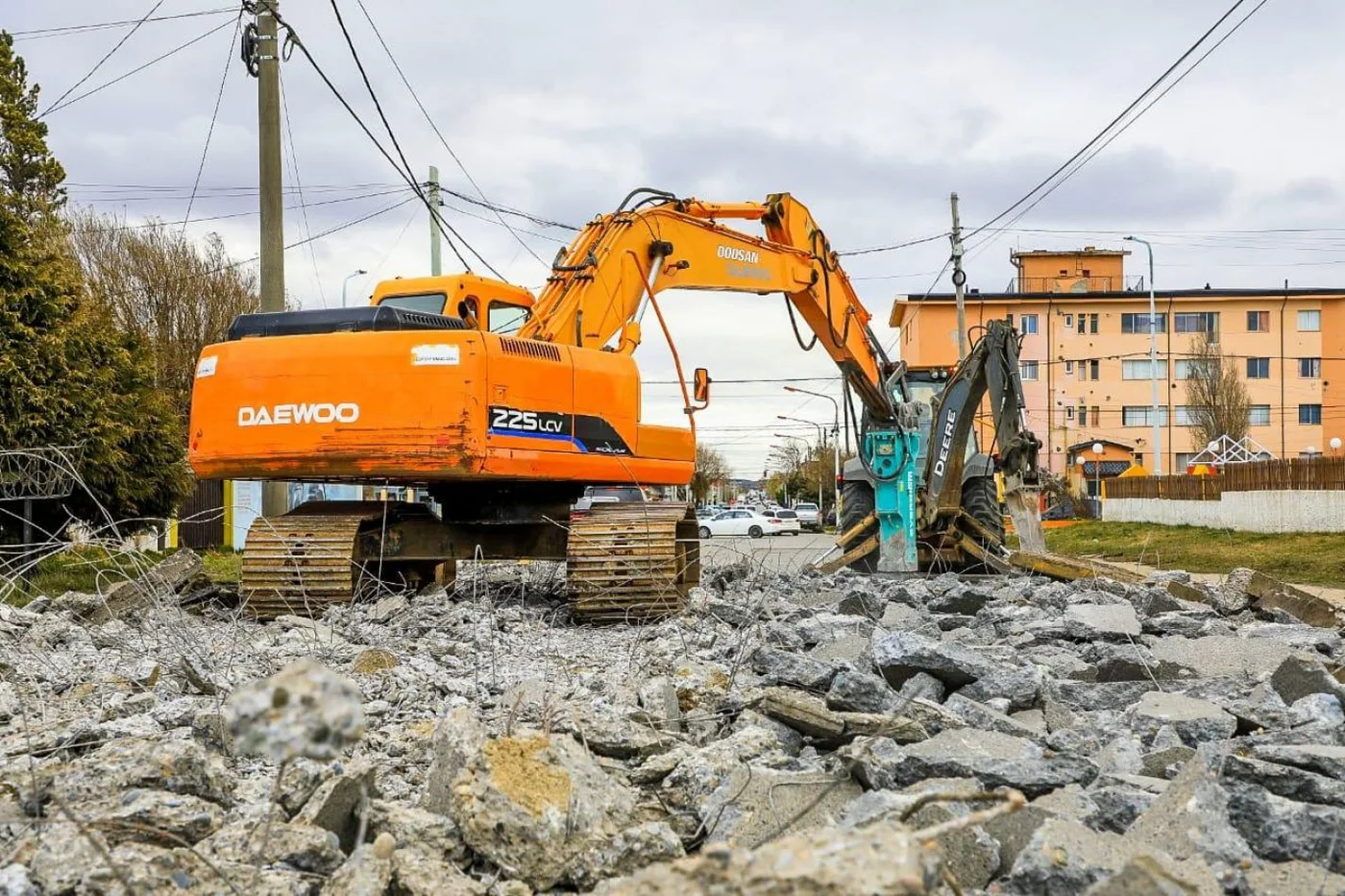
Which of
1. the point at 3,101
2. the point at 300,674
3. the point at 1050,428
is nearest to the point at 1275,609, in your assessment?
the point at 300,674

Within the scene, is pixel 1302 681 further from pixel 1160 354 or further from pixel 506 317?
pixel 1160 354

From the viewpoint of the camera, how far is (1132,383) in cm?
6003

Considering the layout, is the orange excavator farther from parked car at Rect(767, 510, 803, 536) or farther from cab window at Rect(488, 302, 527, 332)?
parked car at Rect(767, 510, 803, 536)

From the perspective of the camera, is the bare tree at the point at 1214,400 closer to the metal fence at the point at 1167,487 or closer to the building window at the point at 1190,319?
the building window at the point at 1190,319

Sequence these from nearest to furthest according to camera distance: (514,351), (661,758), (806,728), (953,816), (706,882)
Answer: (706,882) → (953,816) → (661,758) → (806,728) → (514,351)

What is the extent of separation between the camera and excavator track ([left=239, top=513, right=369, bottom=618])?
7.99m

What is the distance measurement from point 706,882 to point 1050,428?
58777mm

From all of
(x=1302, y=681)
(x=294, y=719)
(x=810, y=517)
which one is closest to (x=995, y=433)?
(x=1302, y=681)

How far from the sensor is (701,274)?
1030cm

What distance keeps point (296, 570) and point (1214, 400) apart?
5399 centimetres

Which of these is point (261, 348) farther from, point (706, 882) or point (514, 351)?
point (706, 882)

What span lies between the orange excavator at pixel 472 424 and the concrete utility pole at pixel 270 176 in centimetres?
414

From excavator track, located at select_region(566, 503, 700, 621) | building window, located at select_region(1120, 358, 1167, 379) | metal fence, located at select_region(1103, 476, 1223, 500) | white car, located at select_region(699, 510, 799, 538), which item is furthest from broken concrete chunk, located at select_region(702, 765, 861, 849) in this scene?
building window, located at select_region(1120, 358, 1167, 379)

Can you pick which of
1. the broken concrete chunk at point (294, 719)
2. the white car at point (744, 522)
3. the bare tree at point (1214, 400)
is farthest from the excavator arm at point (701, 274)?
the bare tree at point (1214, 400)
